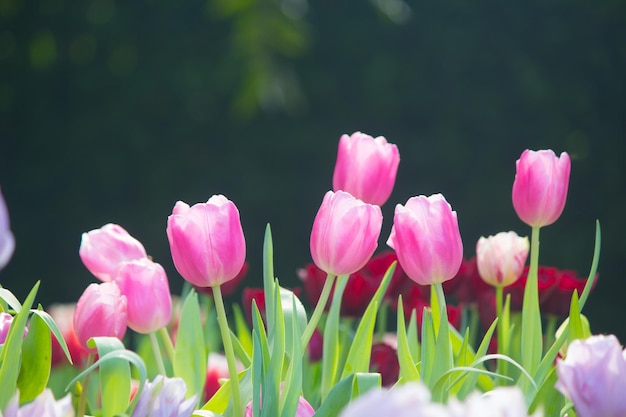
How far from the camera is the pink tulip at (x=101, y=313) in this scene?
677 millimetres

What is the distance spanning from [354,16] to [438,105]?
1.93 ft

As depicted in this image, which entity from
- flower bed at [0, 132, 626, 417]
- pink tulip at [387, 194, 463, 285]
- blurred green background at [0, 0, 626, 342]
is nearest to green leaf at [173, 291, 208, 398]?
flower bed at [0, 132, 626, 417]

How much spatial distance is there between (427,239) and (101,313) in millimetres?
255

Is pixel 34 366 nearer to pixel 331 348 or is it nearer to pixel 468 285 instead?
pixel 331 348

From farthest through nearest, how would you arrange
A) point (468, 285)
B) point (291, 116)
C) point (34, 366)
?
point (291, 116) → point (468, 285) → point (34, 366)

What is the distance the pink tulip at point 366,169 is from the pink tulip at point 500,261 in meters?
0.11

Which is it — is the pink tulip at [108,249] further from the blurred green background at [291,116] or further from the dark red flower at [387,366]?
the blurred green background at [291,116]

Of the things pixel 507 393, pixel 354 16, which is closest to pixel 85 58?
pixel 354 16

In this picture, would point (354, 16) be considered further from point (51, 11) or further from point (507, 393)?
point (507, 393)

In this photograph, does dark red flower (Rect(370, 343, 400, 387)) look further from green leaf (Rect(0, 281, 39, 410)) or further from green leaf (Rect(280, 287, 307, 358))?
green leaf (Rect(0, 281, 39, 410))

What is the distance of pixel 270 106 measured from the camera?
4145 mm

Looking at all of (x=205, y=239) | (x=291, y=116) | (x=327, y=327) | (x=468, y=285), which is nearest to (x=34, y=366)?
(x=205, y=239)

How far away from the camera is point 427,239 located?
2.26 ft

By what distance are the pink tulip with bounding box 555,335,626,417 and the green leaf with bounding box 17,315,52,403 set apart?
1.16 feet
